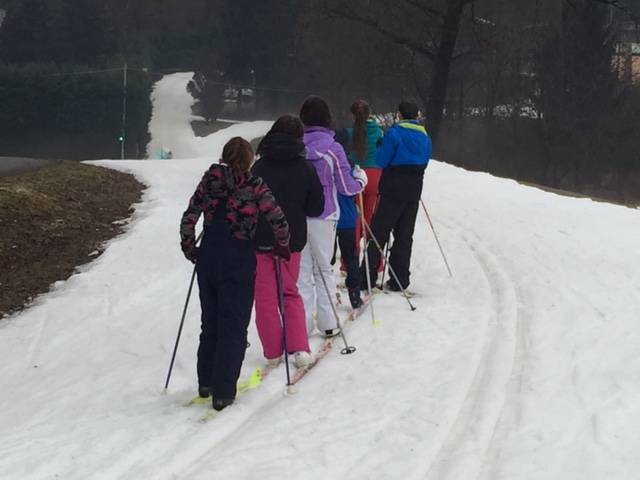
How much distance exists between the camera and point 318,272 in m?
6.34

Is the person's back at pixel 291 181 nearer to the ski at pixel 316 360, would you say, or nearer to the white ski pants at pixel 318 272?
the white ski pants at pixel 318 272

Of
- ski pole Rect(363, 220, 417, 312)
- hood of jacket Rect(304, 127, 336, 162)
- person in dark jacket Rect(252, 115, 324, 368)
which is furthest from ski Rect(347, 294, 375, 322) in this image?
hood of jacket Rect(304, 127, 336, 162)

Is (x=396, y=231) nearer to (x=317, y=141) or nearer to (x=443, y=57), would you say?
(x=317, y=141)

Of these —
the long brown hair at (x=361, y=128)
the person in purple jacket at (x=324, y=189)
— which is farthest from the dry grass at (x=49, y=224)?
the long brown hair at (x=361, y=128)

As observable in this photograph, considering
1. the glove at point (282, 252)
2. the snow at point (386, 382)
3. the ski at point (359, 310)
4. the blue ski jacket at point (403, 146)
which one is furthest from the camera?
the blue ski jacket at point (403, 146)

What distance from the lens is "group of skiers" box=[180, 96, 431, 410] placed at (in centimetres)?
484

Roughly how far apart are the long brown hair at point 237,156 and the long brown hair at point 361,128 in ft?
9.53

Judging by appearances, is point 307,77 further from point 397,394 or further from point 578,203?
point 397,394

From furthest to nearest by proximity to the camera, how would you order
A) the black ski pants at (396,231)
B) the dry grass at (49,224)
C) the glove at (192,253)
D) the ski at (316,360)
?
the dry grass at (49,224) < the black ski pants at (396,231) < the ski at (316,360) < the glove at (192,253)

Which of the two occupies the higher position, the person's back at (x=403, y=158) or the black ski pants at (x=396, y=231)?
the person's back at (x=403, y=158)

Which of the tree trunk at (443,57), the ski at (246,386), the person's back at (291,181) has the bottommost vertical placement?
the ski at (246,386)

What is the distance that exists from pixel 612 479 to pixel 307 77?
207 ft

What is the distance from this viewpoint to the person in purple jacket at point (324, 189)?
6.09 metres

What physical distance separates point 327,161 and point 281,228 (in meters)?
1.29
